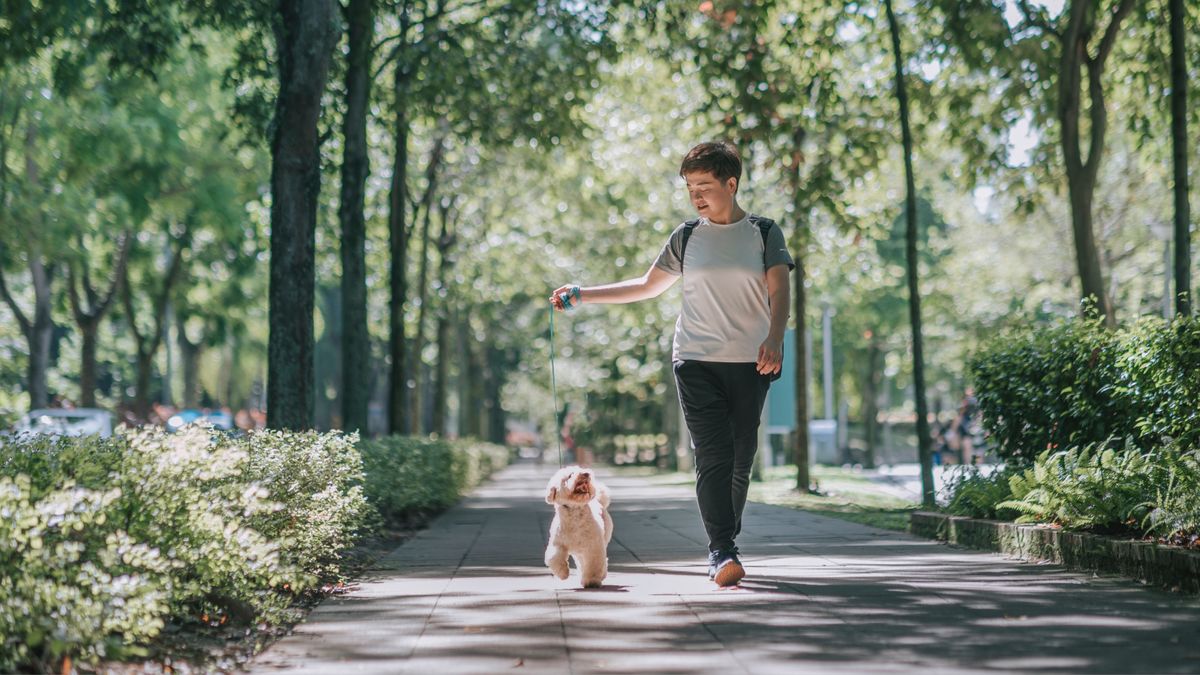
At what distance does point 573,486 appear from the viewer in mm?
7137

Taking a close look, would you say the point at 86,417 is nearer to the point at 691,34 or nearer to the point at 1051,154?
the point at 691,34

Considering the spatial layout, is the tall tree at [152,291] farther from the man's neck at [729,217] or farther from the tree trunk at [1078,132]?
the man's neck at [729,217]

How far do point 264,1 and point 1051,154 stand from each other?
424 inches

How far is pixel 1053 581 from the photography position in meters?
7.46

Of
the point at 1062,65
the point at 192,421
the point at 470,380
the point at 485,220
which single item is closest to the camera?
the point at 192,421

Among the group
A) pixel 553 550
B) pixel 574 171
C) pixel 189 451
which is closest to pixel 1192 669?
pixel 553 550

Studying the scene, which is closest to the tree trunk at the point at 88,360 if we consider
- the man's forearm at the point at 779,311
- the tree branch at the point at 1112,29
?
the tree branch at the point at 1112,29

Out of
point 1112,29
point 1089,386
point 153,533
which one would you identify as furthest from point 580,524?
point 1112,29

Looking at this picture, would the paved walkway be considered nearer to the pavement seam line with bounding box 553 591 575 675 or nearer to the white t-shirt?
the pavement seam line with bounding box 553 591 575 675

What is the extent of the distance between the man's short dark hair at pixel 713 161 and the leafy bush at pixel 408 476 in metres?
4.80

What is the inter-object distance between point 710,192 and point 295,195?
568cm

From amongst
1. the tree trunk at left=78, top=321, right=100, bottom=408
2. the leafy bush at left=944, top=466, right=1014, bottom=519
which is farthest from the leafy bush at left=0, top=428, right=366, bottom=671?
the tree trunk at left=78, top=321, right=100, bottom=408

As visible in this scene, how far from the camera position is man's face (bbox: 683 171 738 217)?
23.8ft

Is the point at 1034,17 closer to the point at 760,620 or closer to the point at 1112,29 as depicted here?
the point at 1112,29
